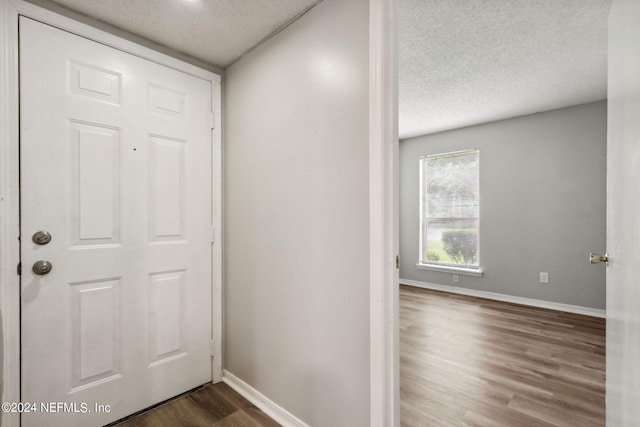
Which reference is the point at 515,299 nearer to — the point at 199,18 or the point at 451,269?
the point at 451,269

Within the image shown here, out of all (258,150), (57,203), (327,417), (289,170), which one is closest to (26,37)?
(57,203)

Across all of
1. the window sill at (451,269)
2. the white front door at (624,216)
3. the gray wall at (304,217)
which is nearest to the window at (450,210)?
the window sill at (451,269)

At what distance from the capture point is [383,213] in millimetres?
1255

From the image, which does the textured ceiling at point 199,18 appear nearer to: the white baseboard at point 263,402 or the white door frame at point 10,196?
the white door frame at point 10,196

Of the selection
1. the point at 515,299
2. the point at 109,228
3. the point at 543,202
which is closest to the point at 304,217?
the point at 109,228

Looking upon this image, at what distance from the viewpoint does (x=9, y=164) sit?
1.40m

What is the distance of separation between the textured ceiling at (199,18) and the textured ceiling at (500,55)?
825 mm

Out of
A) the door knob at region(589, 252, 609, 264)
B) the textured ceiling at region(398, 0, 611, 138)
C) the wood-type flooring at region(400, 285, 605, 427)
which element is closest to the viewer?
the door knob at region(589, 252, 609, 264)

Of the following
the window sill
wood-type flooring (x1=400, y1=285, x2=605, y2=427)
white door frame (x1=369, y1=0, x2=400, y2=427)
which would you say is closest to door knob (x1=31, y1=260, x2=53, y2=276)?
white door frame (x1=369, y1=0, x2=400, y2=427)

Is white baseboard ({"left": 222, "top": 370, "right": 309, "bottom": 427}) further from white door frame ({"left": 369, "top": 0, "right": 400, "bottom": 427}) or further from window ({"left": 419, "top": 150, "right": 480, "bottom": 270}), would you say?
window ({"left": 419, "top": 150, "right": 480, "bottom": 270})

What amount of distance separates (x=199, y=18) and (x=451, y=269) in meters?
4.33

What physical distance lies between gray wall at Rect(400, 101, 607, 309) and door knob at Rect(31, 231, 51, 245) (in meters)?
4.56

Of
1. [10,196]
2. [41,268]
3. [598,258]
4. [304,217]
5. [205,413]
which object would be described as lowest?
[205,413]

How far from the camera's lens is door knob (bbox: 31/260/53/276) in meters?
1.46
